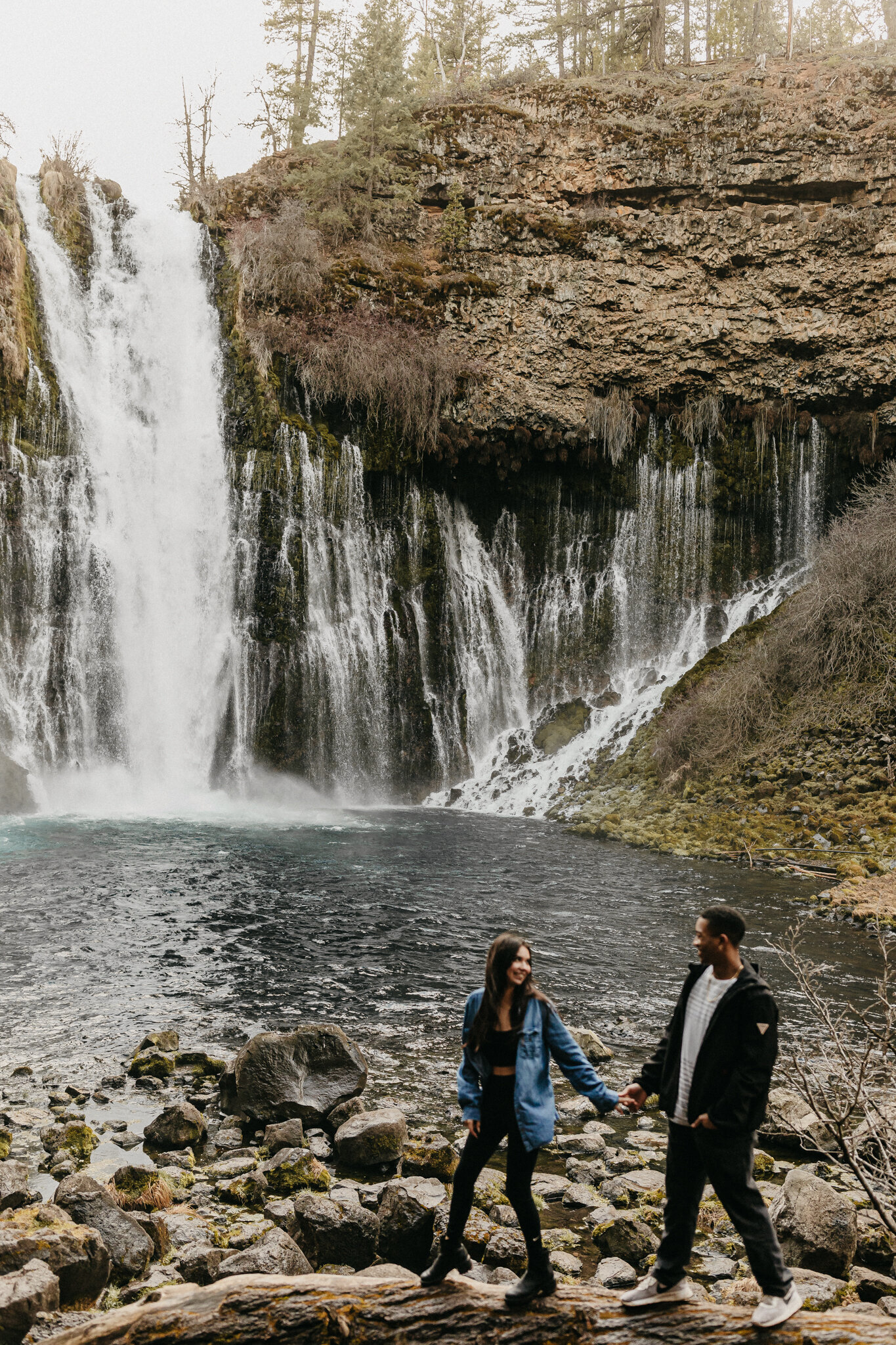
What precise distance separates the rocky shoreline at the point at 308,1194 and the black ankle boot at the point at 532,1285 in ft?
0.79

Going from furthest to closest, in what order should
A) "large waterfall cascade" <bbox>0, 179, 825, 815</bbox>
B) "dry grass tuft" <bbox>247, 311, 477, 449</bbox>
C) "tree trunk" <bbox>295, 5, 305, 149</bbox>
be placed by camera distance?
"tree trunk" <bbox>295, 5, 305, 149</bbox>
"dry grass tuft" <bbox>247, 311, 477, 449</bbox>
"large waterfall cascade" <bbox>0, 179, 825, 815</bbox>

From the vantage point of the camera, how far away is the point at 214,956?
30.0ft

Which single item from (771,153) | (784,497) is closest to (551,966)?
(784,497)

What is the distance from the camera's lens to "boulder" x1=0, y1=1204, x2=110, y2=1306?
3.60m

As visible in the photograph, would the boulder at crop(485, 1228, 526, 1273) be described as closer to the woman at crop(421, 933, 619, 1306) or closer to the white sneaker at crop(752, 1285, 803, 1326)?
the woman at crop(421, 933, 619, 1306)

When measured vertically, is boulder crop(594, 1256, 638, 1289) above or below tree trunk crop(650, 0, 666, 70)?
below

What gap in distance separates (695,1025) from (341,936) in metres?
7.23

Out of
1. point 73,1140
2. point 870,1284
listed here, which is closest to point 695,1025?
point 870,1284

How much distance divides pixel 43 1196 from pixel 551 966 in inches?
207

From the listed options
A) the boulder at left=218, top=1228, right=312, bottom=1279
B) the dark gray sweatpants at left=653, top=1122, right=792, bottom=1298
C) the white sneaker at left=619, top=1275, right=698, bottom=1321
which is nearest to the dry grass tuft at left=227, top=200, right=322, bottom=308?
the boulder at left=218, top=1228, right=312, bottom=1279

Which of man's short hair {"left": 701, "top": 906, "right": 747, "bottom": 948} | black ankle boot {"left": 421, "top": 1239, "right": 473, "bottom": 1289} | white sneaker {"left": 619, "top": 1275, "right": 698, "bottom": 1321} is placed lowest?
white sneaker {"left": 619, "top": 1275, "right": 698, "bottom": 1321}

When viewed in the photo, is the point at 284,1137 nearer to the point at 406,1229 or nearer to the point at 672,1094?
the point at 406,1229

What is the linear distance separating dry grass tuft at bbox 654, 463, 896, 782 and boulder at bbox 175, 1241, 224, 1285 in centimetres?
1555

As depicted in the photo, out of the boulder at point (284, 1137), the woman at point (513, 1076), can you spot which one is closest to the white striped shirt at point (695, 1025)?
the woman at point (513, 1076)
